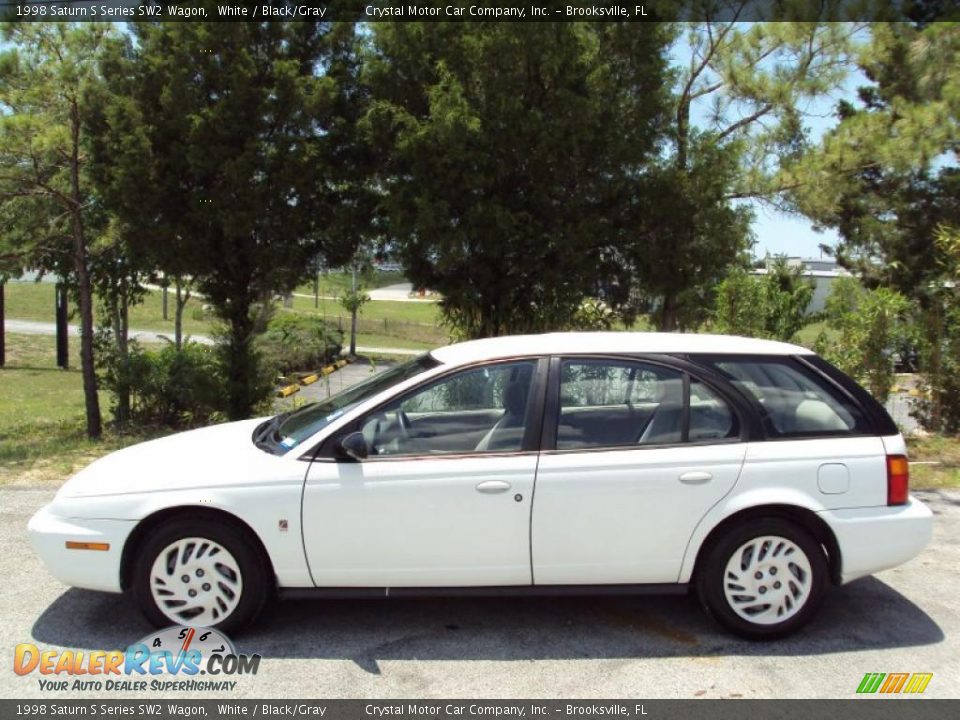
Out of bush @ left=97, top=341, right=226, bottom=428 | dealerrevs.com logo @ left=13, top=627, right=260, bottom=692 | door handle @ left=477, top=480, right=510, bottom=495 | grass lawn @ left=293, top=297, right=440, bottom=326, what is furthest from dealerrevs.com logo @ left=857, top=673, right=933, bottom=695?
grass lawn @ left=293, top=297, right=440, bottom=326

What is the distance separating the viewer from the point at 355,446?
4.23m

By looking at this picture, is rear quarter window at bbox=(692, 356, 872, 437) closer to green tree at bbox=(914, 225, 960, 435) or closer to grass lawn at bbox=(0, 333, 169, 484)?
green tree at bbox=(914, 225, 960, 435)

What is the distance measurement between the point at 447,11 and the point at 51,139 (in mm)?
4846

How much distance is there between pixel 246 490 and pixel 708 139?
7543mm

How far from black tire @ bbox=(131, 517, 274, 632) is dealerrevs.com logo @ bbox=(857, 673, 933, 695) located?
9.49ft

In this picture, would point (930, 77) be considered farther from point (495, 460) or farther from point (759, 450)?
point (495, 460)

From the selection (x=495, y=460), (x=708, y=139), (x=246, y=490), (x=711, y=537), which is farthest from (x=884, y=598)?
(x=708, y=139)

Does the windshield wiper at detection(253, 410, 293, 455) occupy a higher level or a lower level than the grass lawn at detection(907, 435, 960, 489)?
higher

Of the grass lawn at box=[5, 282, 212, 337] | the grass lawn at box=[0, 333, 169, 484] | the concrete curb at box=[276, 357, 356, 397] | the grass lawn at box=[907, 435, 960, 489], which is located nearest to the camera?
the grass lawn at box=[907, 435, 960, 489]

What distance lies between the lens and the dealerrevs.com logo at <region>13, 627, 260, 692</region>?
393 cm

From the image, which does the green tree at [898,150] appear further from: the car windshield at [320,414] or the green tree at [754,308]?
the car windshield at [320,414]

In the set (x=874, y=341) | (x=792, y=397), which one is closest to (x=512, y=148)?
(x=874, y=341)

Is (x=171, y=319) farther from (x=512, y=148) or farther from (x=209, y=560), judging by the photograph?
(x=209, y=560)

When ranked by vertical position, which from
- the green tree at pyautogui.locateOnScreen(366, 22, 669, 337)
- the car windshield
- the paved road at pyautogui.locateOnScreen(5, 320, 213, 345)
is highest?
the green tree at pyautogui.locateOnScreen(366, 22, 669, 337)
